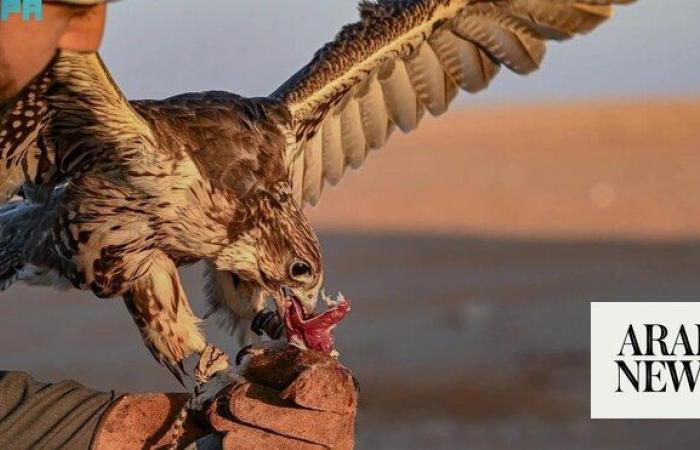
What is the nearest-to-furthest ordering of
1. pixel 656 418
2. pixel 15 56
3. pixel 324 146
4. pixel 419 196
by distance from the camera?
1. pixel 15 56
2. pixel 324 146
3. pixel 656 418
4. pixel 419 196

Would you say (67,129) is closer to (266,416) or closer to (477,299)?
(266,416)

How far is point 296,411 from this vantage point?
419cm

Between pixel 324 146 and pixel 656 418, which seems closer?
pixel 324 146

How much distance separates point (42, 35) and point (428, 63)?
14.0 feet

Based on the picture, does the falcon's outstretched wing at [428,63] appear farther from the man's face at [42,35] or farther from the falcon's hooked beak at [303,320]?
the man's face at [42,35]

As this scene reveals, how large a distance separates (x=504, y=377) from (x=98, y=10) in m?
9.68

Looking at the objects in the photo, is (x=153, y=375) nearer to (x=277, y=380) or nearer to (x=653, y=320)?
(x=653, y=320)

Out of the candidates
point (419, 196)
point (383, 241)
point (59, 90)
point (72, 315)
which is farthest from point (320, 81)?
point (419, 196)

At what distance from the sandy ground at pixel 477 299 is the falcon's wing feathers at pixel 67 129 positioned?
213 inches

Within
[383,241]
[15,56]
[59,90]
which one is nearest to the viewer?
[15,56]

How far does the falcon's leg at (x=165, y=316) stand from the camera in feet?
18.2

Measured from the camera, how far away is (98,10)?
3102 millimetres

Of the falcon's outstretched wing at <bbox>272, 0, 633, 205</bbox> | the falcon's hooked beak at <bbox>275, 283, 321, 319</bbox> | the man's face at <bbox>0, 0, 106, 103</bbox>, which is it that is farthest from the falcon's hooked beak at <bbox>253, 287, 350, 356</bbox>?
the man's face at <bbox>0, 0, 106, 103</bbox>

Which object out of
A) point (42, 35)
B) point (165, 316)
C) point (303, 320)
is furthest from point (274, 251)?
point (42, 35)
